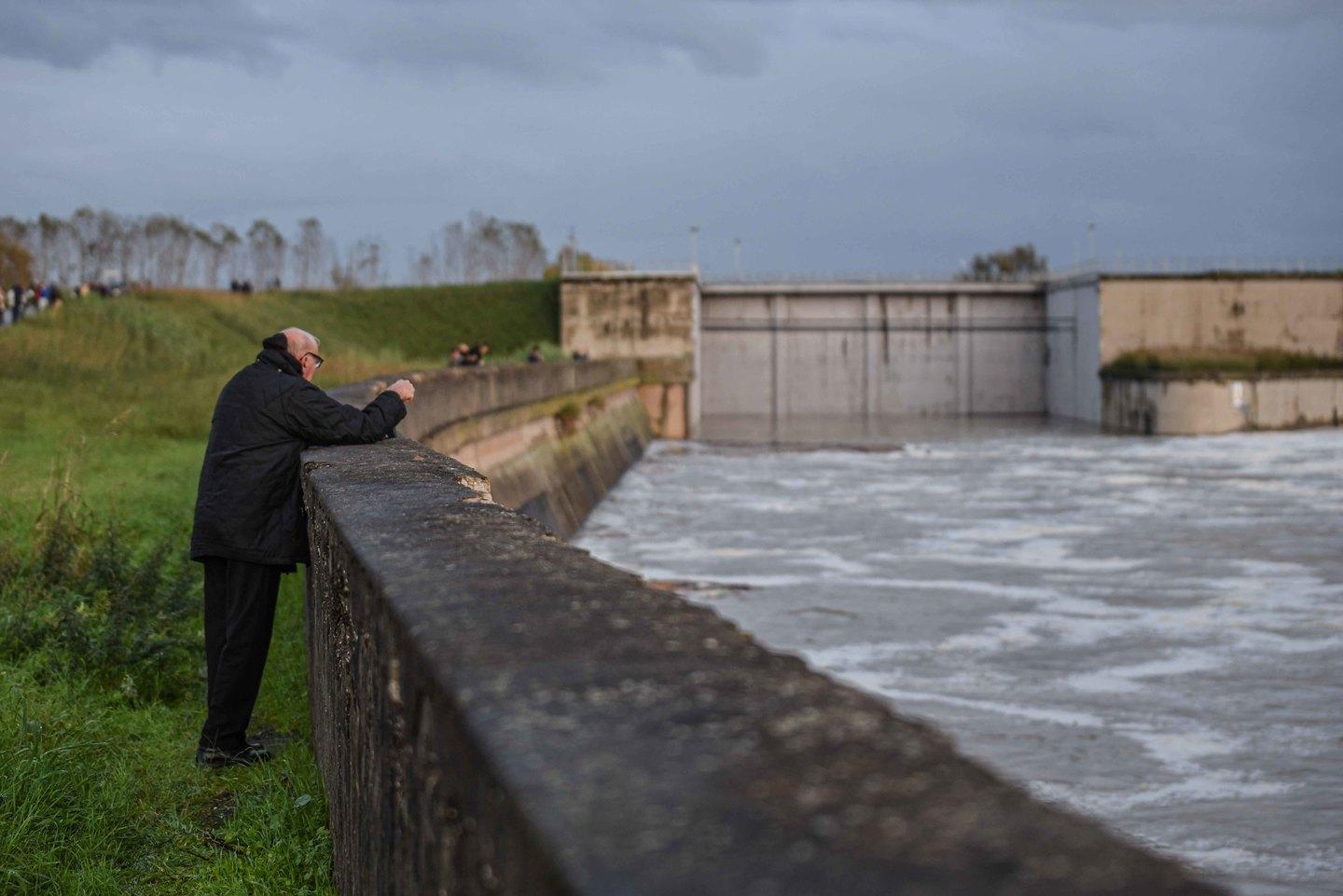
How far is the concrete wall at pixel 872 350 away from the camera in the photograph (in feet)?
183

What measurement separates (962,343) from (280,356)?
172 ft

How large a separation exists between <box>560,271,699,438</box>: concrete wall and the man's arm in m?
42.1

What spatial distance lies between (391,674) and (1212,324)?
50484 millimetres

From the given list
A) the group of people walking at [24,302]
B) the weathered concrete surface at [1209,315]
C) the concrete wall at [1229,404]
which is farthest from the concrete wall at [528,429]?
the weathered concrete surface at [1209,315]

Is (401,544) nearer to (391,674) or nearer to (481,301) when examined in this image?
(391,674)

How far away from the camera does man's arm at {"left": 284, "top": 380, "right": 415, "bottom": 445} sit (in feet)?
17.8

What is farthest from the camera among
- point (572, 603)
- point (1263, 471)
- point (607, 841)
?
point (1263, 471)

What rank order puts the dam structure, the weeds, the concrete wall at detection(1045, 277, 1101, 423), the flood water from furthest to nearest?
the concrete wall at detection(1045, 277, 1101, 423) → the dam structure → the flood water → the weeds

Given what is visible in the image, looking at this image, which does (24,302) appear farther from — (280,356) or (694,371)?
(280,356)

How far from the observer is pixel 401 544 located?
3066 millimetres

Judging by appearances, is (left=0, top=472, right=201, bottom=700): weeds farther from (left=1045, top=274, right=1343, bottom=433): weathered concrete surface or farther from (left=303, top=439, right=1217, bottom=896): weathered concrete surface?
(left=1045, top=274, right=1343, bottom=433): weathered concrete surface

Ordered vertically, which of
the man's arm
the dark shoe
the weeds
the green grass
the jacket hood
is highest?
the jacket hood

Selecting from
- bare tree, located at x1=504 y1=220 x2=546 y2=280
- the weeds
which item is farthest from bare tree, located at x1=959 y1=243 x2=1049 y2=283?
the weeds

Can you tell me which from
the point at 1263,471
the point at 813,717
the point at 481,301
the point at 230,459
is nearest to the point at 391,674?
the point at 813,717
